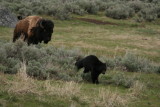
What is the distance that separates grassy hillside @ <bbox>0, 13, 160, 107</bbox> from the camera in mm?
8250

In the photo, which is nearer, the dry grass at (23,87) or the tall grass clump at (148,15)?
the dry grass at (23,87)

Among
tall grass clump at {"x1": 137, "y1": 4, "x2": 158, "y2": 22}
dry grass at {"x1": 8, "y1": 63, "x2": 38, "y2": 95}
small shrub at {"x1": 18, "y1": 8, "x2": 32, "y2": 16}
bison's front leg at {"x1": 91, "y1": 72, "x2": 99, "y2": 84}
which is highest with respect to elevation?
dry grass at {"x1": 8, "y1": 63, "x2": 38, "y2": 95}

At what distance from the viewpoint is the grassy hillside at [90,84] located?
825cm

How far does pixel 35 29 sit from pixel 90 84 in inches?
229

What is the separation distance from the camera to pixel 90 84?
462 inches

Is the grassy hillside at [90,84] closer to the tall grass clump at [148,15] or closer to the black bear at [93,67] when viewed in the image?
the black bear at [93,67]

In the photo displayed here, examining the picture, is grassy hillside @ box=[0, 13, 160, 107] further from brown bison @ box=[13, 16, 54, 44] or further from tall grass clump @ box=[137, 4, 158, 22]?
tall grass clump @ box=[137, 4, 158, 22]

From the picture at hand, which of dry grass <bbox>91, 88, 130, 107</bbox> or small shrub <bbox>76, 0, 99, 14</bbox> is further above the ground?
dry grass <bbox>91, 88, 130, 107</bbox>

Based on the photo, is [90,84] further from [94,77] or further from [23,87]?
[23,87]

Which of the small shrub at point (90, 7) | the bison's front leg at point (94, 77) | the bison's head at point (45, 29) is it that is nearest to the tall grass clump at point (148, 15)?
the small shrub at point (90, 7)

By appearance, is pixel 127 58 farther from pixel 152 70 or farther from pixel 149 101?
pixel 149 101

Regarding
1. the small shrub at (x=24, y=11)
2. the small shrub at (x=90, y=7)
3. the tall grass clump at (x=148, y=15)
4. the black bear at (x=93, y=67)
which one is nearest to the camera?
the black bear at (x=93, y=67)

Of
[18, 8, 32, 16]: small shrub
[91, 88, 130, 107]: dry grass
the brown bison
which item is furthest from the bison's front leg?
[18, 8, 32, 16]: small shrub

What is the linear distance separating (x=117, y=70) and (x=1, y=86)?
24.7 ft
